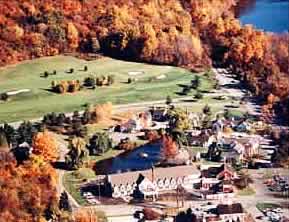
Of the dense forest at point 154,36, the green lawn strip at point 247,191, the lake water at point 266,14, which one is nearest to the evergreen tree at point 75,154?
the dense forest at point 154,36

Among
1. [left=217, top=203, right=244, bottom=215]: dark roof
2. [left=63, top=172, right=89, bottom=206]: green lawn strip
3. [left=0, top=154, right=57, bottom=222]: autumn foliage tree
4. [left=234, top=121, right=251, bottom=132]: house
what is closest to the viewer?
[left=0, top=154, right=57, bottom=222]: autumn foliage tree

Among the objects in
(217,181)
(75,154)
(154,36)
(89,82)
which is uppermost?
(154,36)

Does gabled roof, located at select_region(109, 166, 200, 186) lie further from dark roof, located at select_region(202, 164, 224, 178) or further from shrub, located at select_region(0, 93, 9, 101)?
shrub, located at select_region(0, 93, 9, 101)

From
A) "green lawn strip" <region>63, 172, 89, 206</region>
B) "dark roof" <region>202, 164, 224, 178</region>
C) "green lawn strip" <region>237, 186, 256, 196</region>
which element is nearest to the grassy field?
"green lawn strip" <region>63, 172, 89, 206</region>

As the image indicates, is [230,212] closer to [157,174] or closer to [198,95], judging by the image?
[157,174]

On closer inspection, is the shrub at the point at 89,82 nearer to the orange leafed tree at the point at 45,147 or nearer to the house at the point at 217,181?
the orange leafed tree at the point at 45,147

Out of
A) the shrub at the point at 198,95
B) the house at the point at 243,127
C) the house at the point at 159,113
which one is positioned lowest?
the house at the point at 243,127

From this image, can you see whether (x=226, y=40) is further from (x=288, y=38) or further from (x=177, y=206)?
(x=177, y=206)

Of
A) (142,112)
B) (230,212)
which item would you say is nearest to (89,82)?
(142,112)
